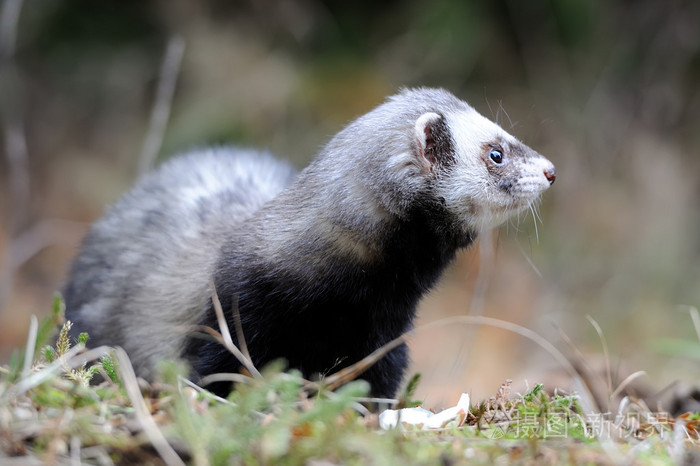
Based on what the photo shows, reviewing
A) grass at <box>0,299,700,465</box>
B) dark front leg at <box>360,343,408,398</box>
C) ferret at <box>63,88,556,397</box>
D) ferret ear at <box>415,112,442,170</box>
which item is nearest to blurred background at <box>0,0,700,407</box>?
dark front leg at <box>360,343,408,398</box>

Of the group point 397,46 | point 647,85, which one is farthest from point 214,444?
point 647,85

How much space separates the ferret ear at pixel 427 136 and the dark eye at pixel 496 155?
0.88 feet

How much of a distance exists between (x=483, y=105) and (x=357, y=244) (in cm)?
507

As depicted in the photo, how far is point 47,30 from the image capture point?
28.4ft

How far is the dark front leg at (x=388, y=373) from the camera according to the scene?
11.6 ft

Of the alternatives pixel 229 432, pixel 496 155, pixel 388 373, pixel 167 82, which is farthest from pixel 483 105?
pixel 229 432

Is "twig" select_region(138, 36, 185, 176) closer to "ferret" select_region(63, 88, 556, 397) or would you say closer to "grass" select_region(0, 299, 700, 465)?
"ferret" select_region(63, 88, 556, 397)

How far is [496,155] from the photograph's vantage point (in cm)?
347

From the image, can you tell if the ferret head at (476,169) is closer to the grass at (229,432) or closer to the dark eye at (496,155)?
the dark eye at (496,155)

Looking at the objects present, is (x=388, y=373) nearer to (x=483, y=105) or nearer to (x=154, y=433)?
(x=154, y=433)

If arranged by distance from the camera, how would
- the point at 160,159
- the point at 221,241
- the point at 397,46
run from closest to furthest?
the point at 221,241 → the point at 160,159 → the point at 397,46

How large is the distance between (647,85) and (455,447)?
279 inches

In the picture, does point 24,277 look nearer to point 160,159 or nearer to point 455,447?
point 160,159

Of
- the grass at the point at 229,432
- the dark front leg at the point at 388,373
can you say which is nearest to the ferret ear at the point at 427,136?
the dark front leg at the point at 388,373
